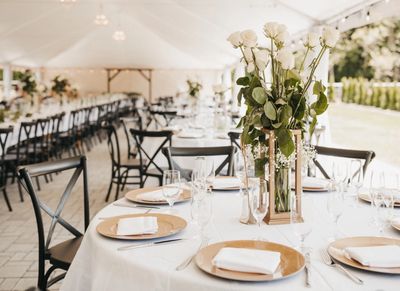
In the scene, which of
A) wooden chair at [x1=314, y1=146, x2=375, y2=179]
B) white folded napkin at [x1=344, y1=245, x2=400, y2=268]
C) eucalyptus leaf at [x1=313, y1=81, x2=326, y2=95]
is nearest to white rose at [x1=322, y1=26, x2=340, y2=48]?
eucalyptus leaf at [x1=313, y1=81, x2=326, y2=95]

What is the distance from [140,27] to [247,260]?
1772cm

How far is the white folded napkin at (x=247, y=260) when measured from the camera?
1.70 metres

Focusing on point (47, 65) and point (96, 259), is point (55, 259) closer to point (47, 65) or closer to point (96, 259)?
point (96, 259)

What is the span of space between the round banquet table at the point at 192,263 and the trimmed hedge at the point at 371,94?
748 inches

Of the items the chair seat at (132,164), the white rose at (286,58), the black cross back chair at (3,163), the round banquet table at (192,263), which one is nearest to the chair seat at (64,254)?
the round banquet table at (192,263)

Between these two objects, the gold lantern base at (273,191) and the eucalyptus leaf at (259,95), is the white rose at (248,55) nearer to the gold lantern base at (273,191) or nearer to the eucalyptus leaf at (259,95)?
the eucalyptus leaf at (259,95)

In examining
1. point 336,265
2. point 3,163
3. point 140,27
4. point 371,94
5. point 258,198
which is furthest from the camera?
point 371,94

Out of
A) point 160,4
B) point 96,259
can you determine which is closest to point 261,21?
point 160,4

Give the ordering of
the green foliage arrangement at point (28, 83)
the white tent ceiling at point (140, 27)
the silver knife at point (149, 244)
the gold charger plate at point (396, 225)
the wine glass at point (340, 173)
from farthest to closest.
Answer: the green foliage arrangement at point (28, 83)
the white tent ceiling at point (140, 27)
the wine glass at point (340, 173)
the gold charger plate at point (396, 225)
the silver knife at point (149, 244)

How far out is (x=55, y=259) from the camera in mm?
2729

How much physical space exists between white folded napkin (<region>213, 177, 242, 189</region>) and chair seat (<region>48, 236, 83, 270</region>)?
0.89 metres

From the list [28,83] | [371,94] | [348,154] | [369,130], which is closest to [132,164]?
[348,154]

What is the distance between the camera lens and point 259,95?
223 cm

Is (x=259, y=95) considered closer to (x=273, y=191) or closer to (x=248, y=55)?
(x=248, y=55)
